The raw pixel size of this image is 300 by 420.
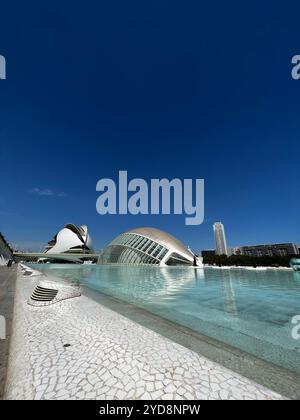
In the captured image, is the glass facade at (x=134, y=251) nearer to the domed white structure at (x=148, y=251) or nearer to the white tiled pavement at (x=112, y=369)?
the domed white structure at (x=148, y=251)

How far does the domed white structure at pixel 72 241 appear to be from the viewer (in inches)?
2936

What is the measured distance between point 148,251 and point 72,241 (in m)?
47.7

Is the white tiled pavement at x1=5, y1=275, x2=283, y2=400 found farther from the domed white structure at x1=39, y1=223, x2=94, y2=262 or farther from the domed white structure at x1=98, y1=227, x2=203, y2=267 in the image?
the domed white structure at x1=39, y1=223, x2=94, y2=262

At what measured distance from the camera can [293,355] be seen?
12.0 feet

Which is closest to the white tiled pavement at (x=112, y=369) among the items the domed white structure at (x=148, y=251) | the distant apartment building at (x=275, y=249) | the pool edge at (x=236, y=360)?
the pool edge at (x=236, y=360)

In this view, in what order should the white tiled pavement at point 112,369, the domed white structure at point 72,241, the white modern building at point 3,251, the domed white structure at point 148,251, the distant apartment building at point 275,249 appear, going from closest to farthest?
the white tiled pavement at point 112,369 → the domed white structure at point 148,251 → the white modern building at point 3,251 → the domed white structure at point 72,241 → the distant apartment building at point 275,249

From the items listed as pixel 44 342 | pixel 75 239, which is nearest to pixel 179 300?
pixel 44 342

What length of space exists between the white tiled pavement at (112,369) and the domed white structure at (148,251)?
30.9 m

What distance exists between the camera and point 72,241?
74812 millimetres

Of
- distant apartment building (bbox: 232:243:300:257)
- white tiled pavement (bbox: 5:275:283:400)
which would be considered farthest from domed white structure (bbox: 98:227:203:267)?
distant apartment building (bbox: 232:243:300:257)

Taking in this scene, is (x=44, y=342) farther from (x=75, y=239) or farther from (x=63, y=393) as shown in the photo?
(x=75, y=239)

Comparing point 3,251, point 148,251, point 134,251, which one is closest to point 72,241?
point 3,251

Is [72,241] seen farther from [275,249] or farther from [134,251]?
[275,249]

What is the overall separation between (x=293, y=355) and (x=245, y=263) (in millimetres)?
43113
